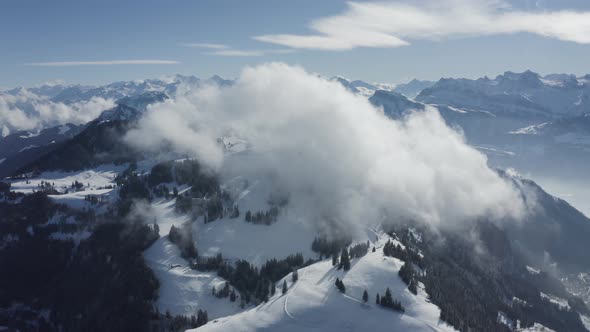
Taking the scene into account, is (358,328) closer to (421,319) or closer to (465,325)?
(421,319)

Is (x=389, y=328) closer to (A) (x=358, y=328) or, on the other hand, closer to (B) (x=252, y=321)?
(A) (x=358, y=328)

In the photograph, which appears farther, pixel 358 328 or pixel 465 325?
pixel 465 325

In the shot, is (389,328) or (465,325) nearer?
(389,328)

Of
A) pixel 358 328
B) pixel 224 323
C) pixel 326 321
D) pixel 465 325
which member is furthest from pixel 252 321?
pixel 465 325

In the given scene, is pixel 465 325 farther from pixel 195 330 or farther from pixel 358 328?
pixel 195 330

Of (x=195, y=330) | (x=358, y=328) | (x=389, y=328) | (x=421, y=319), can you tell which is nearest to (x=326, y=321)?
(x=358, y=328)

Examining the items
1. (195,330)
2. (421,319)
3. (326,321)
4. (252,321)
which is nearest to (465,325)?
(421,319)
